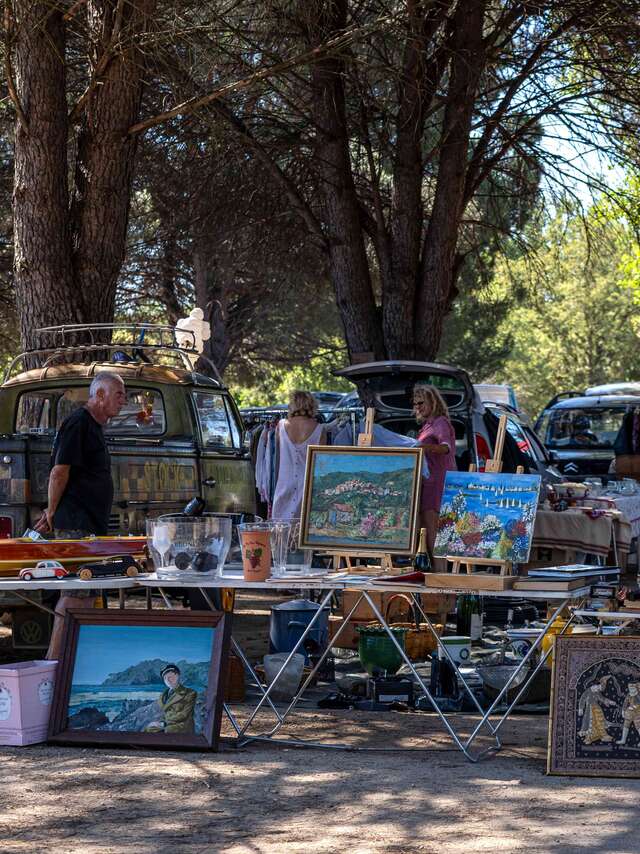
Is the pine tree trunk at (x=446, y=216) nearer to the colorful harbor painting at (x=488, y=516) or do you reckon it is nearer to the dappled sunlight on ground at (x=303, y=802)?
the colorful harbor painting at (x=488, y=516)

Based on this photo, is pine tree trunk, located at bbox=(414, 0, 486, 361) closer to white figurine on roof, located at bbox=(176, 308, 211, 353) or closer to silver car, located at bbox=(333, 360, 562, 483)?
silver car, located at bbox=(333, 360, 562, 483)

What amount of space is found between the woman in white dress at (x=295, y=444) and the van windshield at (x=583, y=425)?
11.5m

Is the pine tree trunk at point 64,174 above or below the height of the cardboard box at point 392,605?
above

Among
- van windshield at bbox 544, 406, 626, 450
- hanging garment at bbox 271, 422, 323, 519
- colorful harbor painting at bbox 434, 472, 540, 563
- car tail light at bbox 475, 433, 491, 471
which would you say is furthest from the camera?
van windshield at bbox 544, 406, 626, 450

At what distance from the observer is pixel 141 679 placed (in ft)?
20.8

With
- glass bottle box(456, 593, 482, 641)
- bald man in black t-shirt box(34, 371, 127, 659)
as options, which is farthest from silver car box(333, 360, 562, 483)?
bald man in black t-shirt box(34, 371, 127, 659)

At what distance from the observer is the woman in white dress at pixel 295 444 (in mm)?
10492

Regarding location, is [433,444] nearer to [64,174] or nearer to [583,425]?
[64,174]

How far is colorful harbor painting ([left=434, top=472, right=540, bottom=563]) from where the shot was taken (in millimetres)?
6441

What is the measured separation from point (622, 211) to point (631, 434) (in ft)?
12.1

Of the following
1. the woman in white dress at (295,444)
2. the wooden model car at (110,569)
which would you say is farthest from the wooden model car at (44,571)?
the woman in white dress at (295,444)

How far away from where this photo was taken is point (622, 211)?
1648 centimetres

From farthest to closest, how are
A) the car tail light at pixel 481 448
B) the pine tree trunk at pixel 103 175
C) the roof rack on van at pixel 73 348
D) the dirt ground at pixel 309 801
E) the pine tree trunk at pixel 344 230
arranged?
the pine tree trunk at pixel 344 230 → the car tail light at pixel 481 448 → the pine tree trunk at pixel 103 175 → the roof rack on van at pixel 73 348 → the dirt ground at pixel 309 801

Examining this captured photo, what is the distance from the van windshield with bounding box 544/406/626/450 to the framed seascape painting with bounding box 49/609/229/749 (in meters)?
15.7
